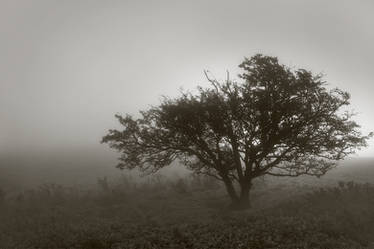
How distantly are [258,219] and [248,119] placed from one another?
8.70 metres

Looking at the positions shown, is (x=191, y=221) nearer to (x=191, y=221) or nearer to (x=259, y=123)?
(x=191, y=221)

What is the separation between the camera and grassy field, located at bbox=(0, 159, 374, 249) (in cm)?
1742

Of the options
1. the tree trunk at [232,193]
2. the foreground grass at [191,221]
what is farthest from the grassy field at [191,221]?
the tree trunk at [232,193]

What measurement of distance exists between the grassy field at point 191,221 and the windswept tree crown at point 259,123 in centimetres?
361

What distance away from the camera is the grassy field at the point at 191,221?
1742 cm

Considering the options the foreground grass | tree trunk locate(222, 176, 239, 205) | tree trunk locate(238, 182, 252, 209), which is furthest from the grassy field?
tree trunk locate(238, 182, 252, 209)

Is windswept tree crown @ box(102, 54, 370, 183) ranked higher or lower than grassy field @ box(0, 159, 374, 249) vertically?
higher

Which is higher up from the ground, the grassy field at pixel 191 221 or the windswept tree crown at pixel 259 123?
the windswept tree crown at pixel 259 123

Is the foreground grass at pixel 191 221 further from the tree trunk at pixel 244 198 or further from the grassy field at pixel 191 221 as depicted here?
the tree trunk at pixel 244 198

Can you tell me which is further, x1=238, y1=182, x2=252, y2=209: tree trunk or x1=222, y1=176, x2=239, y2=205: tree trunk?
x1=222, y1=176, x2=239, y2=205: tree trunk

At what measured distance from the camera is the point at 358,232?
62.3ft

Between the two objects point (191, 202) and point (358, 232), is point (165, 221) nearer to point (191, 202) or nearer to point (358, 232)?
point (191, 202)

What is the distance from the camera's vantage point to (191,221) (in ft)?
77.7

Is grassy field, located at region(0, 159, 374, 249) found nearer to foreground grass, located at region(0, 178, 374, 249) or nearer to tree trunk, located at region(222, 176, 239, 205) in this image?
foreground grass, located at region(0, 178, 374, 249)
